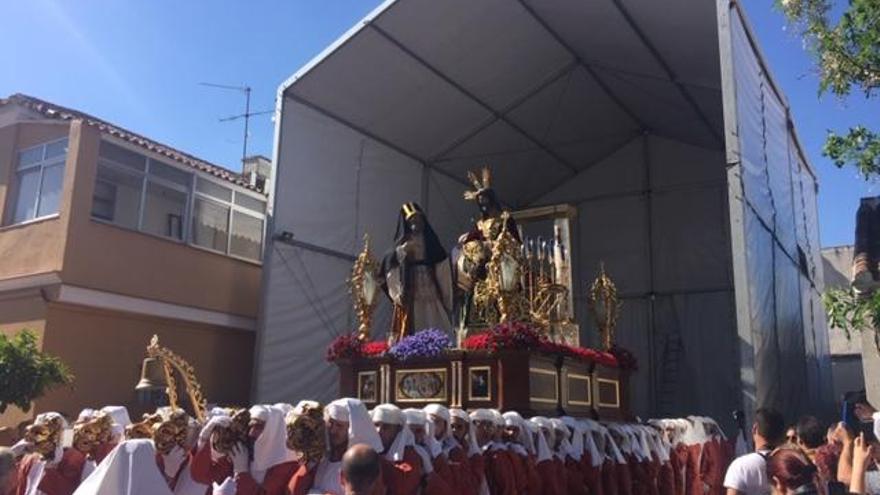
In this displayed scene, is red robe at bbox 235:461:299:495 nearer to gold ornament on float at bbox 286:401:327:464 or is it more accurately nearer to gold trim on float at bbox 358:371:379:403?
gold ornament on float at bbox 286:401:327:464

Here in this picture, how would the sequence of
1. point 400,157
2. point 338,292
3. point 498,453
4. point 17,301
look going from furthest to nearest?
point 400,157
point 338,292
point 17,301
point 498,453

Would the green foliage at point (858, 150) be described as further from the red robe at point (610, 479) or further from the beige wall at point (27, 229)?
the beige wall at point (27, 229)

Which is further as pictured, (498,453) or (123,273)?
(123,273)

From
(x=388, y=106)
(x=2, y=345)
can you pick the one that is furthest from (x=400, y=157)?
(x=2, y=345)

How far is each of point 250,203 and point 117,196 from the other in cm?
311

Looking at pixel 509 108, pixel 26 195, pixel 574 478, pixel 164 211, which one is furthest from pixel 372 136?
pixel 574 478

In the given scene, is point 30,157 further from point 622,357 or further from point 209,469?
point 209,469

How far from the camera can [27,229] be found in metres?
12.8

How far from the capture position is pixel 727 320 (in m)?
17.8

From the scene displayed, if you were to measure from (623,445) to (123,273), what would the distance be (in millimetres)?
8143

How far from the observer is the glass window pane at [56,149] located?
13039 mm

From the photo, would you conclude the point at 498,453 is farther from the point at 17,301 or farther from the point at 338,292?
the point at 17,301

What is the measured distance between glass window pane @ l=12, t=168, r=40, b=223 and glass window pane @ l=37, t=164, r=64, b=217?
0.17 m

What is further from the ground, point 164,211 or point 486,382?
point 164,211
